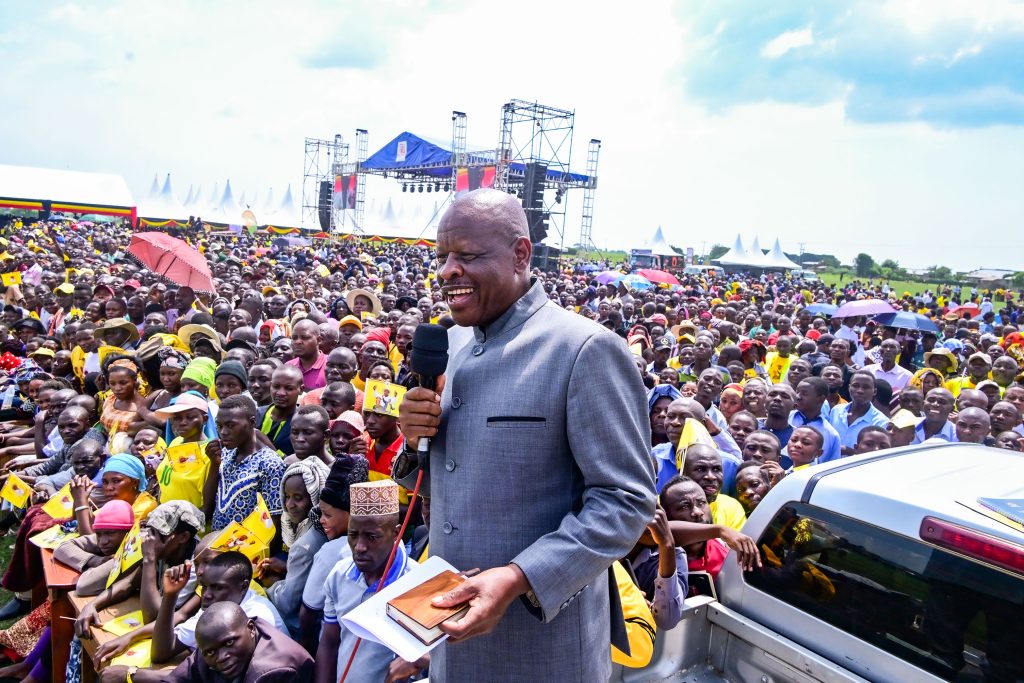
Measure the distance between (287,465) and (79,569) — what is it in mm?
1319

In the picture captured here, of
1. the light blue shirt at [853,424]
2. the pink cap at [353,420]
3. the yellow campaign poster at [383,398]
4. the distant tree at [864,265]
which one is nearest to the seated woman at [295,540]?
the yellow campaign poster at [383,398]

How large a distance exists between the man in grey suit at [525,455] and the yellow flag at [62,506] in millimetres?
3902

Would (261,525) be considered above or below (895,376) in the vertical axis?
below

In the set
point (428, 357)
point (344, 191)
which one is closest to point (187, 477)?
point (428, 357)

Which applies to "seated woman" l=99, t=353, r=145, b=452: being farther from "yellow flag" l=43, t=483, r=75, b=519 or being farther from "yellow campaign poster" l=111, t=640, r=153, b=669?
"yellow campaign poster" l=111, t=640, r=153, b=669

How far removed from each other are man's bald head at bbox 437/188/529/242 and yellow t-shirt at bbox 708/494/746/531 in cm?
257

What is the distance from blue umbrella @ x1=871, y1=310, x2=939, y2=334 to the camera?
10.5 meters

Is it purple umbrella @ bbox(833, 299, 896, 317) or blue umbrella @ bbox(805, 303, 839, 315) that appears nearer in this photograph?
purple umbrella @ bbox(833, 299, 896, 317)

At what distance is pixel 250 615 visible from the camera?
3.08m

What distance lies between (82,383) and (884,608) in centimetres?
829

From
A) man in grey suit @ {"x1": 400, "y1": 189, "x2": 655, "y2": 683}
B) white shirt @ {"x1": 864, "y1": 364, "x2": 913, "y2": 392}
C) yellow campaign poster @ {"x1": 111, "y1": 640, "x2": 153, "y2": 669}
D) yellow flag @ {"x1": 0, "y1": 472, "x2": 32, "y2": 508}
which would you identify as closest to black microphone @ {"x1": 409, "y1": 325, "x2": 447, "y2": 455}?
man in grey suit @ {"x1": 400, "y1": 189, "x2": 655, "y2": 683}

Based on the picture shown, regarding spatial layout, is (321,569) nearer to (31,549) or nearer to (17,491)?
(31,549)

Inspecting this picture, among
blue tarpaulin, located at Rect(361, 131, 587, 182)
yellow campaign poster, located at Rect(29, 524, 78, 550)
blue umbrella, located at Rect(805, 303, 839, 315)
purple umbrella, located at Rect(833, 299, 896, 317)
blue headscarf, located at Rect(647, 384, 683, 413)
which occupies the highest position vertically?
blue tarpaulin, located at Rect(361, 131, 587, 182)

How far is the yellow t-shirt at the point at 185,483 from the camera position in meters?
4.21
